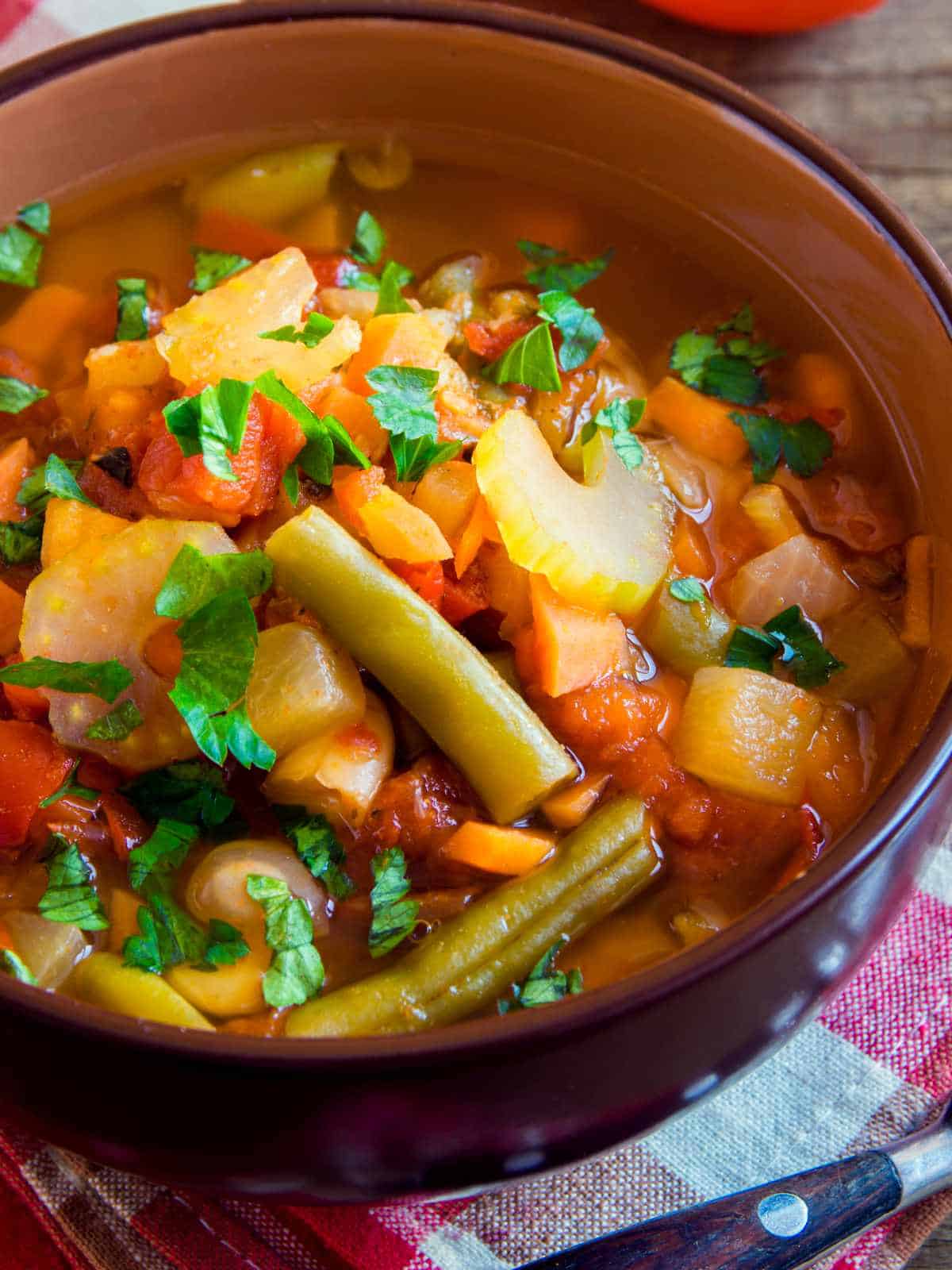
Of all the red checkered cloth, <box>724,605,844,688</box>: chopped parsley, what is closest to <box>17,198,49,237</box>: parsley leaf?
<box>724,605,844,688</box>: chopped parsley

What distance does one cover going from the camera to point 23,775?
235 centimetres

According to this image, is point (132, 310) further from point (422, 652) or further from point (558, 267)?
point (422, 652)

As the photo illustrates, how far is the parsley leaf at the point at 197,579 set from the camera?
2279 mm

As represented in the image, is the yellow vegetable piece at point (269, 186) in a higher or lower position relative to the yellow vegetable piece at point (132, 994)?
higher

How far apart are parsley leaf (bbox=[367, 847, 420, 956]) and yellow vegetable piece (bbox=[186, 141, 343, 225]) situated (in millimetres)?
1630

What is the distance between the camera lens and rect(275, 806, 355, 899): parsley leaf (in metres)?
2.32

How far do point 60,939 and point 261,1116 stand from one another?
58cm

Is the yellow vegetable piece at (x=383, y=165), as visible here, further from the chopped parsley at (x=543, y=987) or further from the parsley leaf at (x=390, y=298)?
the chopped parsley at (x=543, y=987)

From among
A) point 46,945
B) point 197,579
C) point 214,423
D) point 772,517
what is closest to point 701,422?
point 772,517

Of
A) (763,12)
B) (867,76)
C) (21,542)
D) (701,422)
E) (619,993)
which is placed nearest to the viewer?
(619,993)

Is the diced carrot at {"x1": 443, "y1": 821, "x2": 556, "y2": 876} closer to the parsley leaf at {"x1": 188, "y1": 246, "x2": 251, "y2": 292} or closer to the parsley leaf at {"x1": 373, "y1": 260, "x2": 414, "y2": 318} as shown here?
the parsley leaf at {"x1": 373, "y1": 260, "x2": 414, "y2": 318}

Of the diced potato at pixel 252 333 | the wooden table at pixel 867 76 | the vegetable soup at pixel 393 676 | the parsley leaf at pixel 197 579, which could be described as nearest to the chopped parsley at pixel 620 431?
the vegetable soup at pixel 393 676

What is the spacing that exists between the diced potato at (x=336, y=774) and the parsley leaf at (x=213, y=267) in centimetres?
121

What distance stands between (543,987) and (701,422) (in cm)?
124
